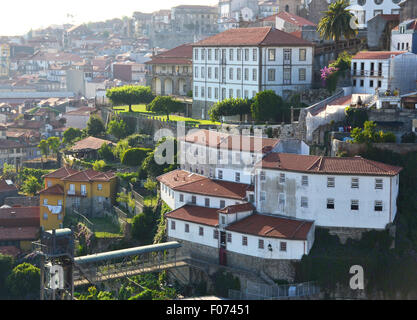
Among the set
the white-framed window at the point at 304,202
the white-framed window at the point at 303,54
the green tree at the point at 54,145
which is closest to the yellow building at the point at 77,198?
the white-framed window at the point at 303,54

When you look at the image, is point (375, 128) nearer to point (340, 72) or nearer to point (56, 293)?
point (340, 72)

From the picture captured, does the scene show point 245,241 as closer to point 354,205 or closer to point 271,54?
point 354,205

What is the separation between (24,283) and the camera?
53344mm

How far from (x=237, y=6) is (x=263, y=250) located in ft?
379

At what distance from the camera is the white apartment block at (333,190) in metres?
45.1

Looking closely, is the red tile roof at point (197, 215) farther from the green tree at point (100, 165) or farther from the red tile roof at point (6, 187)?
the red tile roof at point (6, 187)

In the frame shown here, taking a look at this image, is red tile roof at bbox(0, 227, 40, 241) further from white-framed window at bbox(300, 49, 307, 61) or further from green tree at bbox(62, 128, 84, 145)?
white-framed window at bbox(300, 49, 307, 61)

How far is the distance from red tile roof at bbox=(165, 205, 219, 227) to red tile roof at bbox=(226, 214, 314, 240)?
6.30 ft

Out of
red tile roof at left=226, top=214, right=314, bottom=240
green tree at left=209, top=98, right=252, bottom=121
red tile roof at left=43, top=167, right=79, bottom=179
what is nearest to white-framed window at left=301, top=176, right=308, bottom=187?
red tile roof at left=226, top=214, right=314, bottom=240

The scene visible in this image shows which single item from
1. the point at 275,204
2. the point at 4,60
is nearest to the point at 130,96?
the point at 275,204

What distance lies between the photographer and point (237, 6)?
155 meters

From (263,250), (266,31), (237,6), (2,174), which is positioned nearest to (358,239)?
(263,250)

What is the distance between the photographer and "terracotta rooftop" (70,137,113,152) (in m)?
75.2

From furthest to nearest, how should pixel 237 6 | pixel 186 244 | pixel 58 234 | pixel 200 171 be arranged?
pixel 237 6 < pixel 200 171 < pixel 186 244 < pixel 58 234
